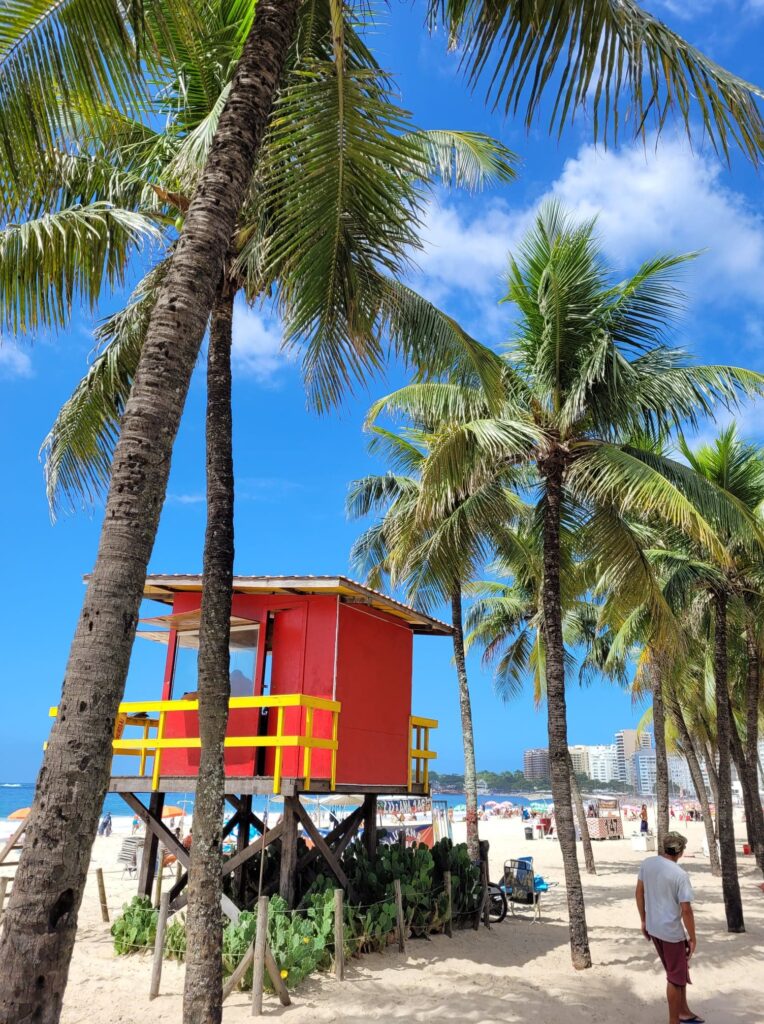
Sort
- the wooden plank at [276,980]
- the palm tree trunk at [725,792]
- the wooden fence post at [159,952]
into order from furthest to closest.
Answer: the palm tree trunk at [725,792] → the wooden fence post at [159,952] → the wooden plank at [276,980]

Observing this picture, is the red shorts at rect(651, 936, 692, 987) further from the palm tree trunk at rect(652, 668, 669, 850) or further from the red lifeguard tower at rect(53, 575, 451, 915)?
the palm tree trunk at rect(652, 668, 669, 850)

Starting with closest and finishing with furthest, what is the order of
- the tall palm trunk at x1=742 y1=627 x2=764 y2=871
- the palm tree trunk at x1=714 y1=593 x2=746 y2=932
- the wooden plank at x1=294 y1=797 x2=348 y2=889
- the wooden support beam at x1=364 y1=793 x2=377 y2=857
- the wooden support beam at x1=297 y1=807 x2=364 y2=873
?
the wooden plank at x1=294 y1=797 x2=348 y2=889, the wooden support beam at x1=297 y1=807 x2=364 y2=873, the palm tree trunk at x1=714 y1=593 x2=746 y2=932, the wooden support beam at x1=364 y1=793 x2=377 y2=857, the tall palm trunk at x1=742 y1=627 x2=764 y2=871

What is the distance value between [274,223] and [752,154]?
4.69m

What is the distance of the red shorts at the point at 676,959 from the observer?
734 centimetres

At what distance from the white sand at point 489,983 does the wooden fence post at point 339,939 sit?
6.3 inches

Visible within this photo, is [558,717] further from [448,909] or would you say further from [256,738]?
[256,738]

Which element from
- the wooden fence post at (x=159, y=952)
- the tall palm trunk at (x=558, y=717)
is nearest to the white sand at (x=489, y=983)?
the wooden fence post at (x=159, y=952)

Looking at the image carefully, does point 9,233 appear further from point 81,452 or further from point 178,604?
point 178,604

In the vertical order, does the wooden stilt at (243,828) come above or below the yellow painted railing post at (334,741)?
below

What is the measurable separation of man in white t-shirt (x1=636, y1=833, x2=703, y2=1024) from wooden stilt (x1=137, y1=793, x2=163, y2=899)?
27.1 ft

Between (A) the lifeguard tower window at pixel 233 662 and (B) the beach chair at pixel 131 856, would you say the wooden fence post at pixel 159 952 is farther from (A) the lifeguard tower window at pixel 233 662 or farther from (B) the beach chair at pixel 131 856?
(B) the beach chair at pixel 131 856

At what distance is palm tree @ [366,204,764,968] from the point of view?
1191 cm

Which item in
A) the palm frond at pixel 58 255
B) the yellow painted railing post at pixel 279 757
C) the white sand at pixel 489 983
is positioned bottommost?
the white sand at pixel 489 983

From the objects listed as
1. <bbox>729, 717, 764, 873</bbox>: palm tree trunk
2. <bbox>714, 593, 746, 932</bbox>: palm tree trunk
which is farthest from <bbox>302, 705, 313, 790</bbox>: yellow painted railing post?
<bbox>729, 717, 764, 873</bbox>: palm tree trunk
